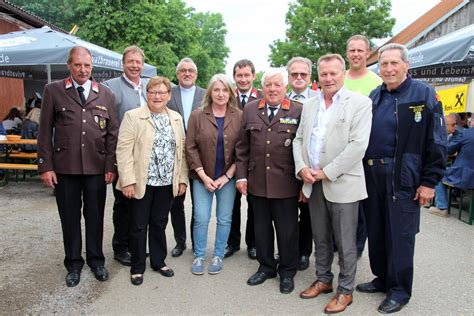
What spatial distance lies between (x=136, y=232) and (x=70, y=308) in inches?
33.9

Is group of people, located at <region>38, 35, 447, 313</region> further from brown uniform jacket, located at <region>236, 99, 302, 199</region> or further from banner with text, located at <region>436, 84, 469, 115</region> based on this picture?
banner with text, located at <region>436, 84, 469, 115</region>

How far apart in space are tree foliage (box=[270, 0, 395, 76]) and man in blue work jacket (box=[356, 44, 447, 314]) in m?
23.9

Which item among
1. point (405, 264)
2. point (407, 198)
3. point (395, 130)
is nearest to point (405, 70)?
point (395, 130)

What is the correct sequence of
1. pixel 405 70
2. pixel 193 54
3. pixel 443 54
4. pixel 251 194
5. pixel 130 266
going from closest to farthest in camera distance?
pixel 405 70
pixel 251 194
pixel 130 266
pixel 443 54
pixel 193 54

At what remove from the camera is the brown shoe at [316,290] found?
3549mm

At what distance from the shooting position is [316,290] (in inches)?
141

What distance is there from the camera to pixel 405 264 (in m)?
3.32

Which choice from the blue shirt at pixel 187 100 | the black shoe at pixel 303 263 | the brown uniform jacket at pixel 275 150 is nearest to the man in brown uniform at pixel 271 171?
the brown uniform jacket at pixel 275 150

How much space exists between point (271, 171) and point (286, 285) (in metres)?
1.07

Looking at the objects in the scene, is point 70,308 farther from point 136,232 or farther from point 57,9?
point 57,9

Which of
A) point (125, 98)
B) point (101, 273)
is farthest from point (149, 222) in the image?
point (125, 98)

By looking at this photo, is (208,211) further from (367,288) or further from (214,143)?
(367,288)

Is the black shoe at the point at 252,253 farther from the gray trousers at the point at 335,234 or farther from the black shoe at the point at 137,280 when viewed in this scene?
the black shoe at the point at 137,280

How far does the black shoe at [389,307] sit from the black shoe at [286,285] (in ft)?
2.56
